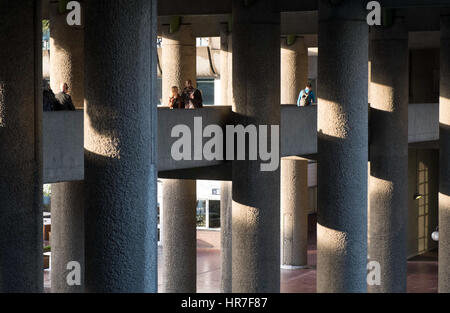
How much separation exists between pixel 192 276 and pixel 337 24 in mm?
11773

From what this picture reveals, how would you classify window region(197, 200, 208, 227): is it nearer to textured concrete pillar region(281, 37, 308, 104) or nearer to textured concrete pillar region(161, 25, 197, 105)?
textured concrete pillar region(281, 37, 308, 104)

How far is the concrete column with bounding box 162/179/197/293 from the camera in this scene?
25578 mm

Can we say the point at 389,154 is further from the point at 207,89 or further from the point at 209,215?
the point at 207,89

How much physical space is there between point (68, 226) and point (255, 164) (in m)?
5.80

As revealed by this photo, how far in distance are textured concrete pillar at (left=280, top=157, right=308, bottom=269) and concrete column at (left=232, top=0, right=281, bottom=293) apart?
1537 cm

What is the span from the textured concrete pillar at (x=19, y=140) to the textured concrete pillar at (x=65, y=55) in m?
9.73

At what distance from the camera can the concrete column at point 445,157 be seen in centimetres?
2277

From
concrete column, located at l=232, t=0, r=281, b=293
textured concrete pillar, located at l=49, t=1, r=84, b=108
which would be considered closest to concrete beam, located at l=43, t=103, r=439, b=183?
concrete column, located at l=232, t=0, r=281, b=293

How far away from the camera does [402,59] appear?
22.6 metres

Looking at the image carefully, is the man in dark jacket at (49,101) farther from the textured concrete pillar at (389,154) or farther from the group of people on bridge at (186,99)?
the textured concrete pillar at (389,154)
